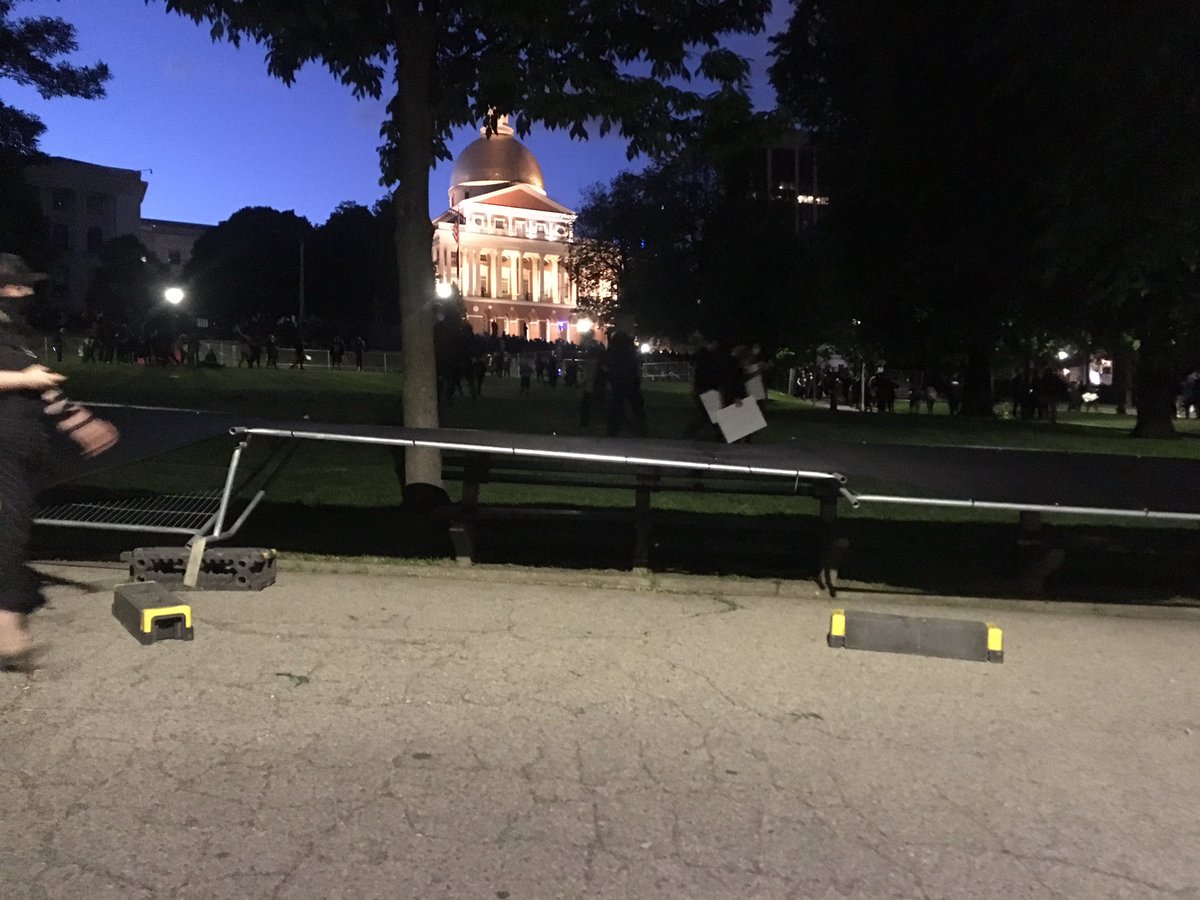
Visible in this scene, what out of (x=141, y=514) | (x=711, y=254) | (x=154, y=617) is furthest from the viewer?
(x=711, y=254)

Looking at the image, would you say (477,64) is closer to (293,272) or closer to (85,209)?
(293,272)

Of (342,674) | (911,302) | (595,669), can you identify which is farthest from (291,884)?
(911,302)

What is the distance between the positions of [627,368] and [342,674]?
27.0ft

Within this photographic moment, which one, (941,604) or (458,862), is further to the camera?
(941,604)

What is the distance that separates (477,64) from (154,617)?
575cm

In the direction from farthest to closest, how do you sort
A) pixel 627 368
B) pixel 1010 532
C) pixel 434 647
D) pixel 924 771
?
pixel 627 368 → pixel 1010 532 → pixel 434 647 → pixel 924 771

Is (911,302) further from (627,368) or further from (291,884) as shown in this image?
(291,884)

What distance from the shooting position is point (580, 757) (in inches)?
191

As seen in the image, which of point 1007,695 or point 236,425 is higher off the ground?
point 236,425

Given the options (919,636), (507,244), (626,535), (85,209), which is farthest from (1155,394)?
(85,209)

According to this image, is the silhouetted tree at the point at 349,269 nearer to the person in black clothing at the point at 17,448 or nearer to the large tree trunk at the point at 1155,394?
the large tree trunk at the point at 1155,394

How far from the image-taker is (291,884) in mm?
3666

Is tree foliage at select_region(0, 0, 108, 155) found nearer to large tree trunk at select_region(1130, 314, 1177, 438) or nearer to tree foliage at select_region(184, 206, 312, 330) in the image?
large tree trunk at select_region(1130, 314, 1177, 438)

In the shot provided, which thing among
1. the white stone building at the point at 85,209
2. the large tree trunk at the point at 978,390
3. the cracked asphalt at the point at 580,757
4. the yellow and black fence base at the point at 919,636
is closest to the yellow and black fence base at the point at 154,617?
the cracked asphalt at the point at 580,757
